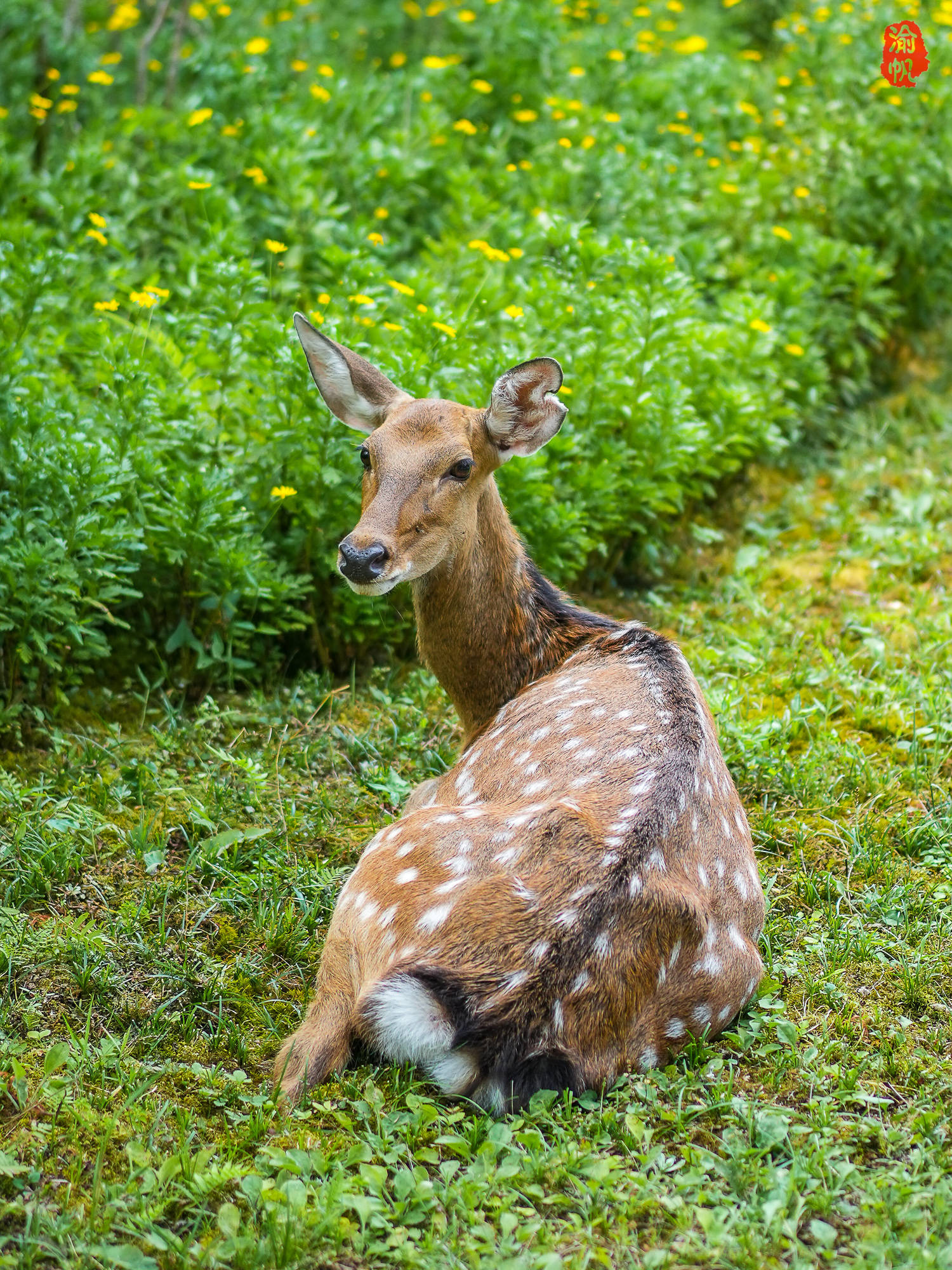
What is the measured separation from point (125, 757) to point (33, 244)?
2659mm

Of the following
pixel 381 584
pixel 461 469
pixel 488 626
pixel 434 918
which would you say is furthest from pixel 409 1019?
pixel 461 469

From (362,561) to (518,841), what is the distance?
1.09 meters

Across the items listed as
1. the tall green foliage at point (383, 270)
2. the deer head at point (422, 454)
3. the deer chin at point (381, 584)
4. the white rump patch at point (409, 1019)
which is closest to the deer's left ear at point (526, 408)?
the deer head at point (422, 454)

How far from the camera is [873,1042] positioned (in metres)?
3.52

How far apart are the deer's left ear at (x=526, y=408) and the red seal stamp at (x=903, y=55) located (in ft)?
17.5

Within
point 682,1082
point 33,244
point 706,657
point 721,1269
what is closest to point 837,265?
point 706,657

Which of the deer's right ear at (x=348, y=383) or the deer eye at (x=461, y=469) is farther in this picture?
the deer's right ear at (x=348, y=383)

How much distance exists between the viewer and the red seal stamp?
27.2 feet

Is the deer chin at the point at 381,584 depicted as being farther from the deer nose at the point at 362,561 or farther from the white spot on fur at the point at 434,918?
the white spot on fur at the point at 434,918

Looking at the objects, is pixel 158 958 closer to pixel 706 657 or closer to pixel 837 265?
pixel 706 657

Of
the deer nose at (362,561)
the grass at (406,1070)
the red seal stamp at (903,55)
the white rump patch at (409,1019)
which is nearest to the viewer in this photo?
the grass at (406,1070)

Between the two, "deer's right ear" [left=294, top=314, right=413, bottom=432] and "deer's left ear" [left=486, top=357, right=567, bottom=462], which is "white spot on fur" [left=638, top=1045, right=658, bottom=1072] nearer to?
"deer's left ear" [left=486, top=357, right=567, bottom=462]

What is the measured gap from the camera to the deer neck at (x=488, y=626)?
442 centimetres

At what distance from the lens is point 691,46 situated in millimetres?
9258
